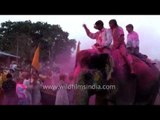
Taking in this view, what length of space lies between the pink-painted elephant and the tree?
0.33 metres

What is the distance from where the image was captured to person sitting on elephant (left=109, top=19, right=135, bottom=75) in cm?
1028

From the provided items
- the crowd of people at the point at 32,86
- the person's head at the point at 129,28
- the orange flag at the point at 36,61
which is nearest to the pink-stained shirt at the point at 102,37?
the person's head at the point at 129,28

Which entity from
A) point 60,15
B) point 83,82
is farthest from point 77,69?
point 60,15

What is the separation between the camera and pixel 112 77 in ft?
33.6

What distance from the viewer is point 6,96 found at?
33.5 ft

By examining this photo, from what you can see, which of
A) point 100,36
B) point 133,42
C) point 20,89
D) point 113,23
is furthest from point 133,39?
point 20,89

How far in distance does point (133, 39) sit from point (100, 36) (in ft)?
1.67

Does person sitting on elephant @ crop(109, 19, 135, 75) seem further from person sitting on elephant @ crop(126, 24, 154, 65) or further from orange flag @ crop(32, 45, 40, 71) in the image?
orange flag @ crop(32, 45, 40, 71)

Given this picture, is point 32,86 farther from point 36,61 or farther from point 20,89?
point 36,61

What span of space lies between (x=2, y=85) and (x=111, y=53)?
1736 millimetres

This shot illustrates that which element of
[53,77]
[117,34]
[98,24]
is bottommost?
[53,77]

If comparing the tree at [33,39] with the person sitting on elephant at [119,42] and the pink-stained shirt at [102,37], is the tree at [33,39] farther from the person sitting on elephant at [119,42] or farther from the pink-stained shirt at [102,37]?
the person sitting on elephant at [119,42]
